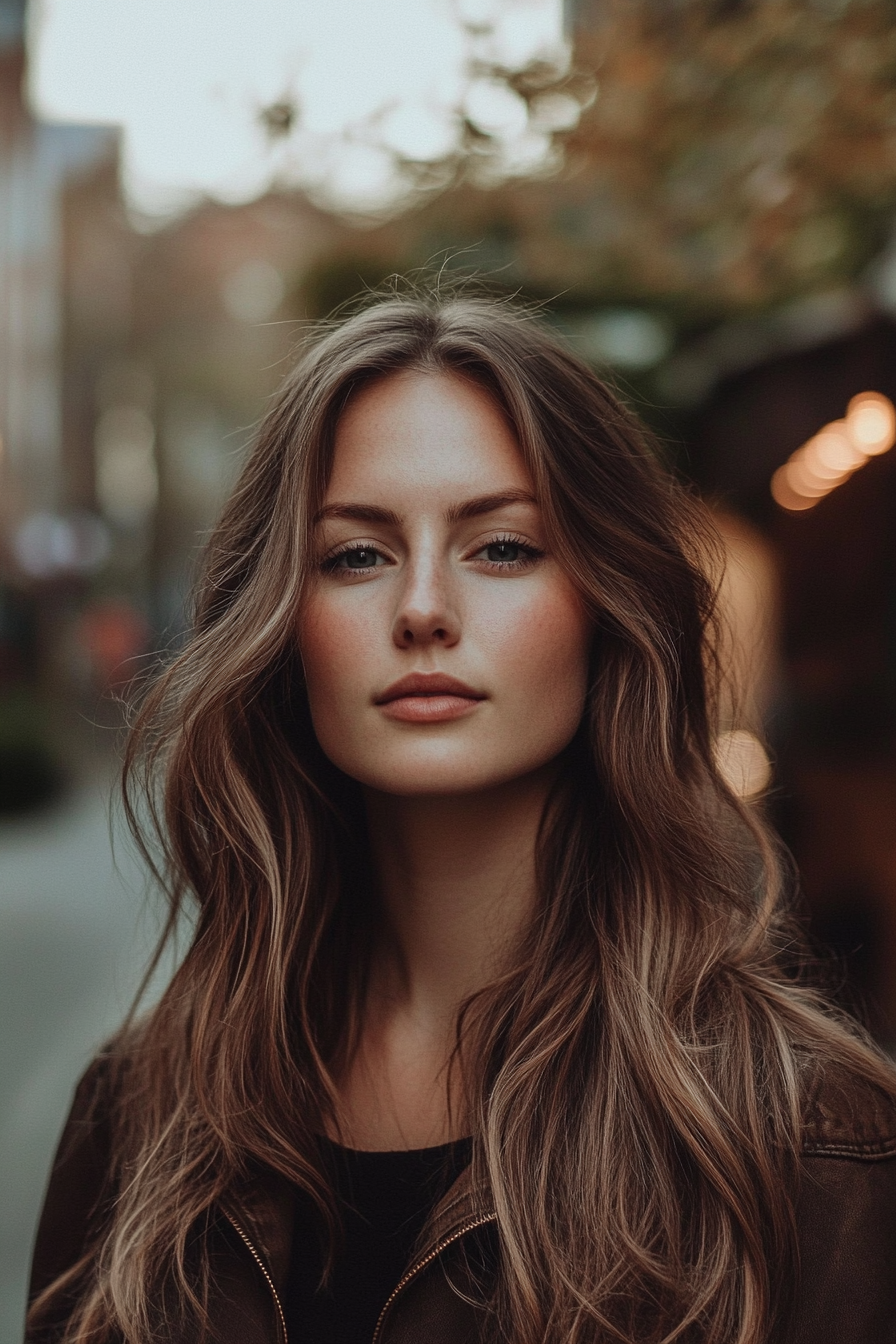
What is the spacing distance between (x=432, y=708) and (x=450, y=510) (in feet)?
0.90

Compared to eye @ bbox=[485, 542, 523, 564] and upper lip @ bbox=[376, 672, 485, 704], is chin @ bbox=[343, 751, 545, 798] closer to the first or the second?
upper lip @ bbox=[376, 672, 485, 704]

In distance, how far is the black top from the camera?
5.67ft

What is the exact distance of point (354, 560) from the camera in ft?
5.95

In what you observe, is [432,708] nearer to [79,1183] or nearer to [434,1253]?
[434,1253]

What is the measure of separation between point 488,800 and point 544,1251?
1.99ft

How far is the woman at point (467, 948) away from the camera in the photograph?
160cm

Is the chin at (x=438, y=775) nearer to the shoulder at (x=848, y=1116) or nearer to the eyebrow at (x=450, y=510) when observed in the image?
the eyebrow at (x=450, y=510)

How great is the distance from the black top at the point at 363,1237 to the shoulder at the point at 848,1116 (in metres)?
0.48

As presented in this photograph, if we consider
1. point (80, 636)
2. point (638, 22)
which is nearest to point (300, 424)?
point (638, 22)

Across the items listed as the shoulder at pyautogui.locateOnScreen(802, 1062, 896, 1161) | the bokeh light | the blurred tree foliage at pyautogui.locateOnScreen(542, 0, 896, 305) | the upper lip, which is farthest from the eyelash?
the bokeh light

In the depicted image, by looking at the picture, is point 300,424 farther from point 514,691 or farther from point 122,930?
point 122,930

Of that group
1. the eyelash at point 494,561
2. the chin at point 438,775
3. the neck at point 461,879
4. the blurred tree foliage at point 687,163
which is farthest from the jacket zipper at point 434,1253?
the blurred tree foliage at point 687,163

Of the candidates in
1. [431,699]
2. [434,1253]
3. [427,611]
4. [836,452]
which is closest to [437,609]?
[427,611]

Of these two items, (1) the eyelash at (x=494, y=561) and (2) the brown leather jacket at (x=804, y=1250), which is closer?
(2) the brown leather jacket at (x=804, y=1250)
